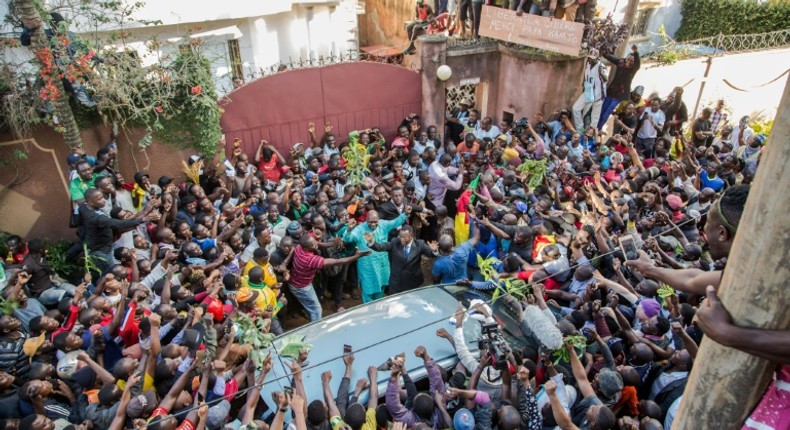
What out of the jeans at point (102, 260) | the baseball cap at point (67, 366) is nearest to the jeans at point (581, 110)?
the jeans at point (102, 260)

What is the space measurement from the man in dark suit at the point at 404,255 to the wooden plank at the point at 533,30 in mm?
5685

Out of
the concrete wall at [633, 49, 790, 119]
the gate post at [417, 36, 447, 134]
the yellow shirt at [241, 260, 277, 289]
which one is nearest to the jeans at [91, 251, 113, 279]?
the yellow shirt at [241, 260, 277, 289]

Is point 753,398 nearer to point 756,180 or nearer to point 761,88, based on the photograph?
point 756,180

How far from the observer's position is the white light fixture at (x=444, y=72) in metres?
10.6

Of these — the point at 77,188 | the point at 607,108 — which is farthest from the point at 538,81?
the point at 77,188

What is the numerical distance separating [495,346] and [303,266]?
2.88 meters

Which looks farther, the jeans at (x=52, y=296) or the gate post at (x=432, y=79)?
the gate post at (x=432, y=79)

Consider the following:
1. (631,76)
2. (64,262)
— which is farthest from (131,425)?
(631,76)

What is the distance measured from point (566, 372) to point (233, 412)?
2816 millimetres

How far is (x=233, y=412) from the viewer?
4.68m

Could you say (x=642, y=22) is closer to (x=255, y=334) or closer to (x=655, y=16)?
(x=655, y=16)

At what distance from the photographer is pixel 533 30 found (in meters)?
10.7

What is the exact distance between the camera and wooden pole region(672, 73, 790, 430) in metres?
1.65

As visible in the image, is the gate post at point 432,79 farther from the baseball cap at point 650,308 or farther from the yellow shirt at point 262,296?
the baseball cap at point 650,308
